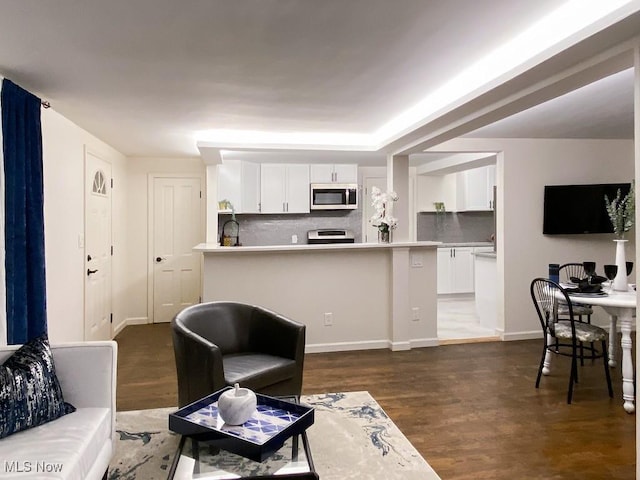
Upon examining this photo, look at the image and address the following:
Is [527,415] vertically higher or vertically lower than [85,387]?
lower

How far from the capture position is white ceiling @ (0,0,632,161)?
1.95 meters

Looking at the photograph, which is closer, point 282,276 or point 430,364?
point 430,364

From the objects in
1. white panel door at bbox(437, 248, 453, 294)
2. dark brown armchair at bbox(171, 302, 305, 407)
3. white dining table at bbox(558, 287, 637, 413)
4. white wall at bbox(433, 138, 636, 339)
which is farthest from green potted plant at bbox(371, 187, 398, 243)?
white panel door at bbox(437, 248, 453, 294)

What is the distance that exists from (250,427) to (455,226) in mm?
6642

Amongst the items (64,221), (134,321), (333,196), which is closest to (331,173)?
(333,196)

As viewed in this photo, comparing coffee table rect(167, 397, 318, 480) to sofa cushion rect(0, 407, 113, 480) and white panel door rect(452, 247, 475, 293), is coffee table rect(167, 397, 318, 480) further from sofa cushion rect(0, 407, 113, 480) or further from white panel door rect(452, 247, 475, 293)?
white panel door rect(452, 247, 475, 293)

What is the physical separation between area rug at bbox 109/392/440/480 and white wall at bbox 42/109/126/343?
1314 mm

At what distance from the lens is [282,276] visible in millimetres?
4539

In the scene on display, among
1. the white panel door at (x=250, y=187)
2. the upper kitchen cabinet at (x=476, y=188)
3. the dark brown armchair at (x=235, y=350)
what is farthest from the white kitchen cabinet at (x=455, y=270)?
the dark brown armchair at (x=235, y=350)

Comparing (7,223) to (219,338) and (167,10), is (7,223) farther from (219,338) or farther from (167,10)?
(167,10)

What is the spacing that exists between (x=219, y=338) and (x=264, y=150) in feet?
7.57

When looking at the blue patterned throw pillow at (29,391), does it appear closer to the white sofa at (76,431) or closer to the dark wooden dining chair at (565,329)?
the white sofa at (76,431)

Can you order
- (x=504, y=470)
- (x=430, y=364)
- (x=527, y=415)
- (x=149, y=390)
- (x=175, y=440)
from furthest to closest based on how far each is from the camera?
(x=430, y=364) → (x=149, y=390) → (x=527, y=415) → (x=175, y=440) → (x=504, y=470)

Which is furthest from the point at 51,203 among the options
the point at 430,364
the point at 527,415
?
the point at 527,415
